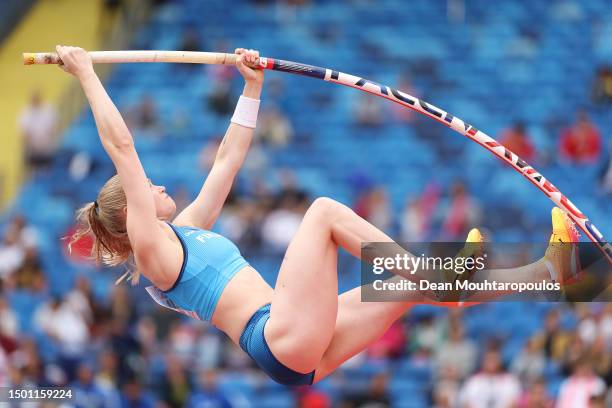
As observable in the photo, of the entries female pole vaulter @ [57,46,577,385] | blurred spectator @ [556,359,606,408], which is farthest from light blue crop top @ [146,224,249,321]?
blurred spectator @ [556,359,606,408]

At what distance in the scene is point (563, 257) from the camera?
21.3 ft

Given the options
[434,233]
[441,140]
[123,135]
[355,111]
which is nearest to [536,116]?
[441,140]

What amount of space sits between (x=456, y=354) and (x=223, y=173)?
5711 millimetres

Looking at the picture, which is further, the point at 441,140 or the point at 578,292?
the point at 441,140

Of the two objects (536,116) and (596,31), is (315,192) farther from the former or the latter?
(596,31)

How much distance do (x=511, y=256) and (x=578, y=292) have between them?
4.36 m

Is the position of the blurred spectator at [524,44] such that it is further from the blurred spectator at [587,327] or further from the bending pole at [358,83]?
the bending pole at [358,83]

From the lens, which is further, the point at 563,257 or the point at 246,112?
the point at 246,112

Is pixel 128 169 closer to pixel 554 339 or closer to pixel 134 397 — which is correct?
pixel 134 397

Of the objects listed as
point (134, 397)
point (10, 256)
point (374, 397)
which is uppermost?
point (10, 256)

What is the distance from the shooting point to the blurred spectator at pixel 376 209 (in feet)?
47.2

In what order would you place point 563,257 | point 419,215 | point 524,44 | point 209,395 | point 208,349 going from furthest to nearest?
1. point 524,44
2. point 419,215
3. point 208,349
4. point 209,395
5. point 563,257

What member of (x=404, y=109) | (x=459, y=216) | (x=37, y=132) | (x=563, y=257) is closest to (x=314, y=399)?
(x=459, y=216)

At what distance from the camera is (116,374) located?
39.4ft
